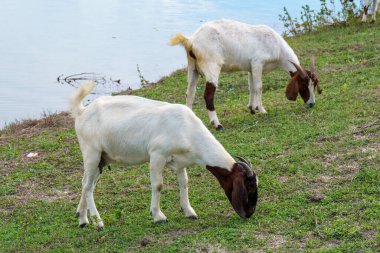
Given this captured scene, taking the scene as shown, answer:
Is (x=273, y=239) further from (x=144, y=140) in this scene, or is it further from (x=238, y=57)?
(x=238, y=57)

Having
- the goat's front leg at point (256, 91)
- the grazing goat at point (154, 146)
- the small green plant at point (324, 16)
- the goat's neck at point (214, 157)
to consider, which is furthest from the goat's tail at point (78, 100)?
the small green plant at point (324, 16)

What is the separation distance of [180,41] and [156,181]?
361cm

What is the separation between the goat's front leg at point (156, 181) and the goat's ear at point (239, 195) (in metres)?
0.68

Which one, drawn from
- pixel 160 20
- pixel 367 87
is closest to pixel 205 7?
pixel 160 20

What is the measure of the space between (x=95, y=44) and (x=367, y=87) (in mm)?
9997

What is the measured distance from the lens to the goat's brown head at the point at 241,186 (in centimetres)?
612

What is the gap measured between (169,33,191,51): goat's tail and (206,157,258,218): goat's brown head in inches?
142

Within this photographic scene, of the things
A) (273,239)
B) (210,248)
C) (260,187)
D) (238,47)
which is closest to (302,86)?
(238,47)

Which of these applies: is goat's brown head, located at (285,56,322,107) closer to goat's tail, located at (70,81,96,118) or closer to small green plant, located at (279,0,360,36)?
goat's tail, located at (70,81,96,118)

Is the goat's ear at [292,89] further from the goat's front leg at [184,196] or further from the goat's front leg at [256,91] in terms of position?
the goat's front leg at [184,196]

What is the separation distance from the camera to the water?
600 inches

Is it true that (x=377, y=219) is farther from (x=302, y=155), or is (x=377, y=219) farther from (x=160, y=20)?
(x=160, y=20)

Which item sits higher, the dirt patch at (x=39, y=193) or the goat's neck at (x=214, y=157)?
the goat's neck at (x=214, y=157)

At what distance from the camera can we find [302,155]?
26.0ft
